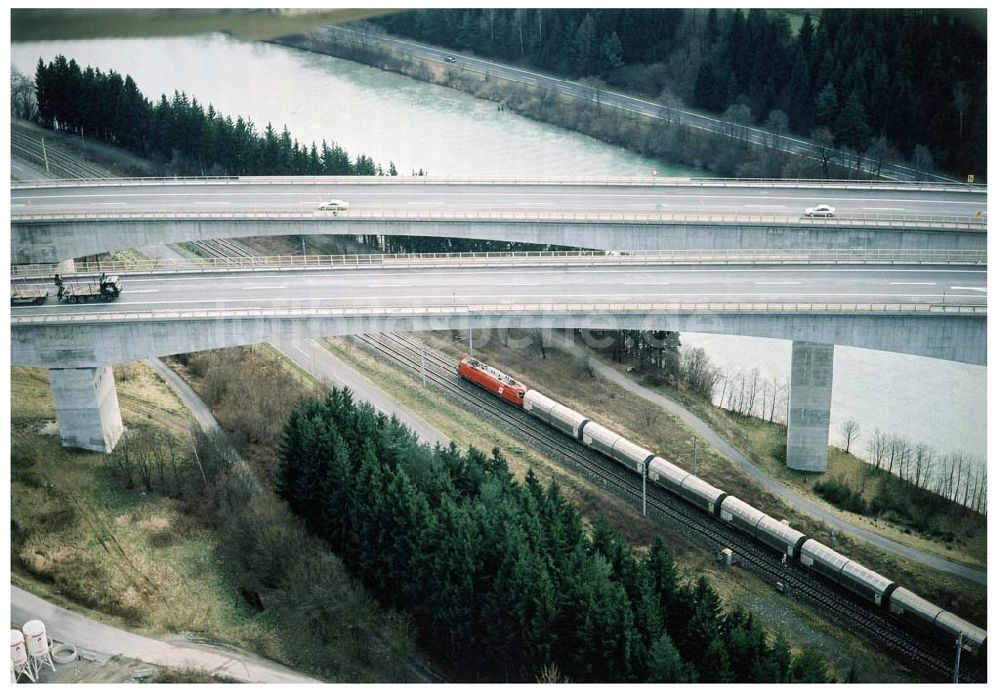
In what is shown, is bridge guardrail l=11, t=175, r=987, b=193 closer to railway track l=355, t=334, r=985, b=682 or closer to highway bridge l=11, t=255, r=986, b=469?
railway track l=355, t=334, r=985, b=682

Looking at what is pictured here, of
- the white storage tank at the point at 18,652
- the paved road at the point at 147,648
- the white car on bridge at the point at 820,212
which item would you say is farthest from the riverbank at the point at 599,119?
the white storage tank at the point at 18,652

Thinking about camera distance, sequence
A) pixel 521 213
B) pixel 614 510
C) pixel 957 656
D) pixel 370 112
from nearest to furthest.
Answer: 1. pixel 957 656
2. pixel 614 510
3. pixel 521 213
4. pixel 370 112

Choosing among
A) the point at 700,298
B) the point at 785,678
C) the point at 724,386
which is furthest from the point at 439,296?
the point at 785,678

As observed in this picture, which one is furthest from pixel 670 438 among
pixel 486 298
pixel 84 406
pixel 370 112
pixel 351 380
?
pixel 370 112

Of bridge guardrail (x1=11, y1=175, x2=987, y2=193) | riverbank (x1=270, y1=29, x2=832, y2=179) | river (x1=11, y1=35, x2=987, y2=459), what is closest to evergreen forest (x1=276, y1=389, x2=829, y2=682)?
bridge guardrail (x1=11, y1=175, x2=987, y2=193)

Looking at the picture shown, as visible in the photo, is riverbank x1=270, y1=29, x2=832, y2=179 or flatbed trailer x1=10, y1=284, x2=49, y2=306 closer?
flatbed trailer x1=10, y1=284, x2=49, y2=306

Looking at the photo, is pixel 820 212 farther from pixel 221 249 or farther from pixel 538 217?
pixel 221 249
